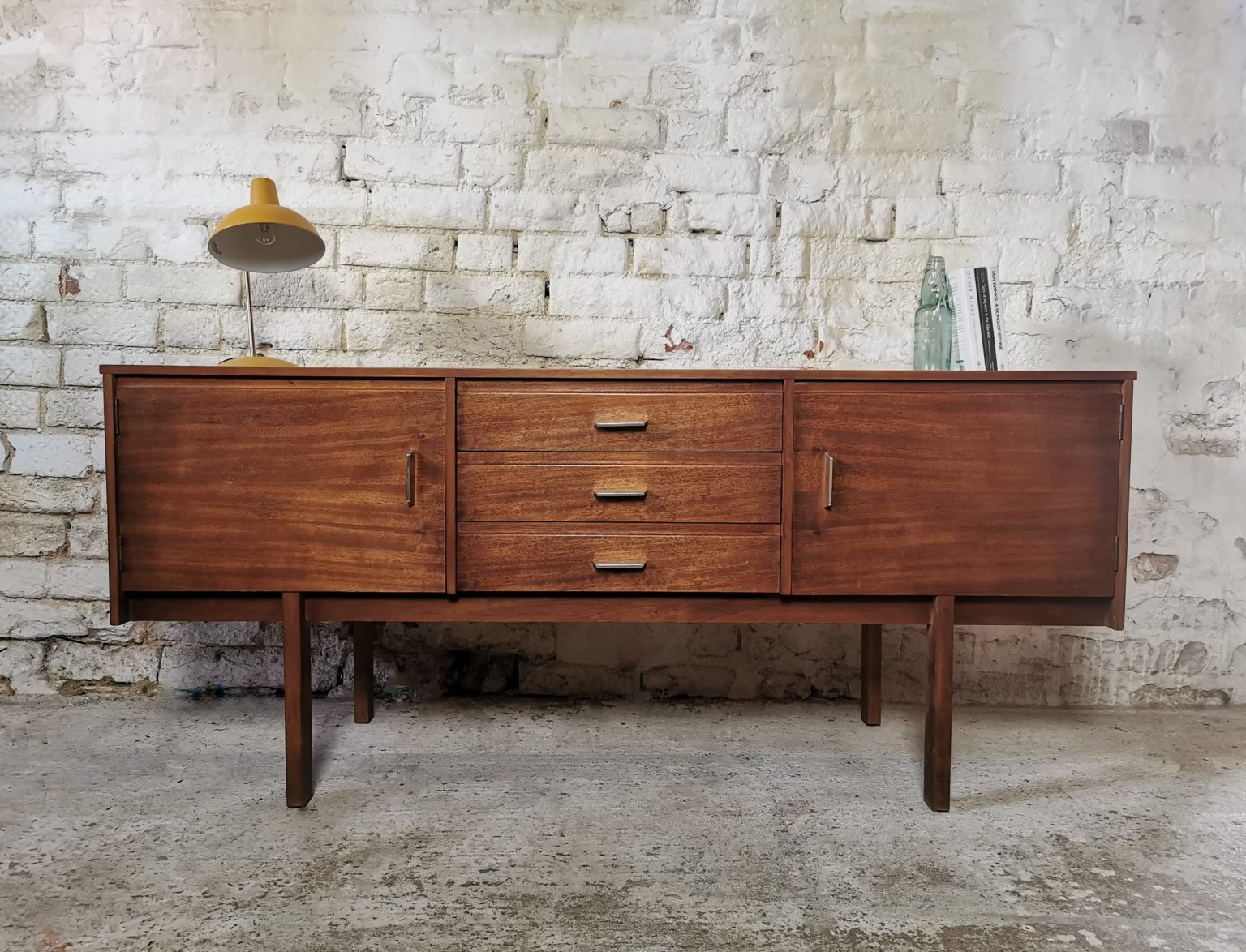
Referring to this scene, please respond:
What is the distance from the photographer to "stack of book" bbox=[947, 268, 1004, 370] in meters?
1.59

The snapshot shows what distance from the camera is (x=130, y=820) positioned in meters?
1.40

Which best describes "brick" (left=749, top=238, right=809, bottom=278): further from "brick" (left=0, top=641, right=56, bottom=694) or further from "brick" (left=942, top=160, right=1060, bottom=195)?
"brick" (left=0, top=641, right=56, bottom=694)

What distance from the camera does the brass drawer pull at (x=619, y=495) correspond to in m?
1.42

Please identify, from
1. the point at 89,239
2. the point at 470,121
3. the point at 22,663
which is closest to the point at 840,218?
the point at 470,121

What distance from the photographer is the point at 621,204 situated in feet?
6.73

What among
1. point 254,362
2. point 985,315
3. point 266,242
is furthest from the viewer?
point 266,242

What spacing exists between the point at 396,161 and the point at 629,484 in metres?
1.31

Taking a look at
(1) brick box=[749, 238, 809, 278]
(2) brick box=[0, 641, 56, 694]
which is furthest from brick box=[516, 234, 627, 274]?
(2) brick box=[0, 641, 56, 694]

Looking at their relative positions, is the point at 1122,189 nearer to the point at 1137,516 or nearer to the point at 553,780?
the point at 1137,516

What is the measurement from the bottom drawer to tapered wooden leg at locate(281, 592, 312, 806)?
358 millimetres

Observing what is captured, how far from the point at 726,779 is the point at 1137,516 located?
152 centimetres

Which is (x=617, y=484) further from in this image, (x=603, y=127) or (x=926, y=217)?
(x=926, y=217)

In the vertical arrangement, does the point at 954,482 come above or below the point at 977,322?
below

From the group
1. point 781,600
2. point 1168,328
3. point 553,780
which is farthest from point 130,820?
point 1168,328
